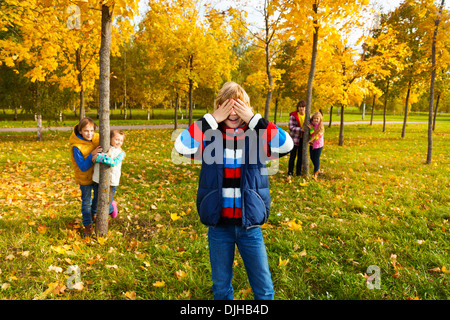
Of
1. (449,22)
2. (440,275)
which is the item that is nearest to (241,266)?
(440,275)

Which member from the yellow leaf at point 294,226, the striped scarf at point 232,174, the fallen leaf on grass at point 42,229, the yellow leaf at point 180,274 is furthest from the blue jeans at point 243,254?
the fallen leaf on grass at point 42,229

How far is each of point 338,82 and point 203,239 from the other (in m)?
10.2

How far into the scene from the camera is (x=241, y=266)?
3160 millimetres

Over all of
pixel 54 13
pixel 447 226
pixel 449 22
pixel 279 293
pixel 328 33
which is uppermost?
pixel 449 22

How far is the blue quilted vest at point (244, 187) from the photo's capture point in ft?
6.66

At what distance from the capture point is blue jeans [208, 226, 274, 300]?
2.09m

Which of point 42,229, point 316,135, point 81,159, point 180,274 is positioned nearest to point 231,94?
point 180,274

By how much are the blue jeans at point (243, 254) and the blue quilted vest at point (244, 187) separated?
0.11 metres

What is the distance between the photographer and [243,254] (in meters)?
2.15

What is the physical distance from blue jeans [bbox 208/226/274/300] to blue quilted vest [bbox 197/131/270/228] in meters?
0.11

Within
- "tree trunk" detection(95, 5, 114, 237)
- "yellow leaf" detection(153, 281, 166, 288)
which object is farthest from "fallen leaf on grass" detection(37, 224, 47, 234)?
"yellow leaf" detection(153, 281, 166, 288)

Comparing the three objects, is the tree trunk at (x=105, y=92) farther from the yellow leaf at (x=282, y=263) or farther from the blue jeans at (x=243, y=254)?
the yellow leaf at (x=282, y=263)

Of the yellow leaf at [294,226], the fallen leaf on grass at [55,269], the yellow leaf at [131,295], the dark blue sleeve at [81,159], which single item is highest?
the dark blue sleeve at [81,159]

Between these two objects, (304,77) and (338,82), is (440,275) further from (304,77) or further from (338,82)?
(304,77)
